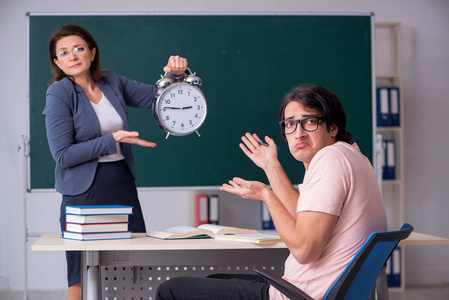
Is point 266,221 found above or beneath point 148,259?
beneath

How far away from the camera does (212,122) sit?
393cm

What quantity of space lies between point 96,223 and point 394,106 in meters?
3.40

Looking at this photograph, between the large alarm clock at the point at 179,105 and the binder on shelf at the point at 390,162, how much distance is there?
240 cm

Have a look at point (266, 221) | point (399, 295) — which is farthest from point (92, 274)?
point (399, 295)

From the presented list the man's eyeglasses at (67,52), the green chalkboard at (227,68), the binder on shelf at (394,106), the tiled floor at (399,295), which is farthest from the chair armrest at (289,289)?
the binder on shelf at (394,106)

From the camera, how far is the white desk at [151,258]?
1848mm

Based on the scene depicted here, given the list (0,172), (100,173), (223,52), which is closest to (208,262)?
(100,173)

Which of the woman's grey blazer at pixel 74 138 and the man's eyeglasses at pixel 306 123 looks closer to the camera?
the man's eyeglasses at pixel 306 123

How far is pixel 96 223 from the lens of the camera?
76.8 inches

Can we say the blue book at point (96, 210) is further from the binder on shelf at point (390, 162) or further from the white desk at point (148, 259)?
the binder on shelf at point (390, 162)

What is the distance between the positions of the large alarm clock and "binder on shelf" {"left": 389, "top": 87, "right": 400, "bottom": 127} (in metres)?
2.43

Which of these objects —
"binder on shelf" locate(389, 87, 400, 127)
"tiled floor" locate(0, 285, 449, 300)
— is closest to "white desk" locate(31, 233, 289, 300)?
"tiled floor" locate(0, 285, 449, 300)

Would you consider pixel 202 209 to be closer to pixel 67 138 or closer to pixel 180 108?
pixel 180 108

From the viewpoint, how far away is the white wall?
457 centimetres
